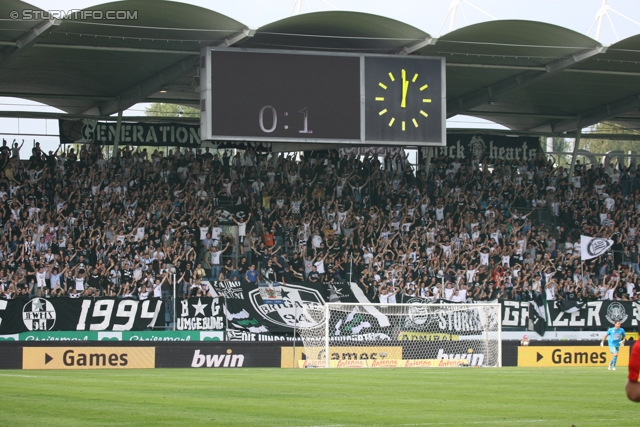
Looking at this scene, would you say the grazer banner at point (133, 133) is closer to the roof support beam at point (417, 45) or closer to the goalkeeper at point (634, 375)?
the roof support beam at point (417, 45)

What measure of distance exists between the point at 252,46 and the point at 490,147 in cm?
1607

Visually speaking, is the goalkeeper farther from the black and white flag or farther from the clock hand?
the black and white flag

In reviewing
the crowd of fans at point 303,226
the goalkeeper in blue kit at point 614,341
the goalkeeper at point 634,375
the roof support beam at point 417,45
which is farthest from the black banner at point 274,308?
the goalkeeper at point 634,375

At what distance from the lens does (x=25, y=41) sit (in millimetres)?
28656

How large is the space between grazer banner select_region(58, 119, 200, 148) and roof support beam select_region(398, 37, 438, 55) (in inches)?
462

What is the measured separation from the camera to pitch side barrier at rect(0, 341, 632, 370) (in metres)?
25.6

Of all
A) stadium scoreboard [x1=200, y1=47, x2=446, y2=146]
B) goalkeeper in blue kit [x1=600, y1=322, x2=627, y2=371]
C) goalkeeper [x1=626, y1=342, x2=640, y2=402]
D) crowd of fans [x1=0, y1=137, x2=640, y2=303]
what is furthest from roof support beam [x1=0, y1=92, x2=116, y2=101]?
goalkeeper [x1=626, y1=342, x2=640, y2=402]

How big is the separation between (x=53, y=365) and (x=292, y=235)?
11.5 m

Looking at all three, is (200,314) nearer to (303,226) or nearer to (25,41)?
(303,226)

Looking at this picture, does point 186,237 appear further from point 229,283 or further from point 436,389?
point 436,389

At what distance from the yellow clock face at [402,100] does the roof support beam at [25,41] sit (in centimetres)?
938

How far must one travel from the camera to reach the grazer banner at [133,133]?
37875 millimetres

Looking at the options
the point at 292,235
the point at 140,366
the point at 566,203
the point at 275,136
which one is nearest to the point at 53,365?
the point at 140,366

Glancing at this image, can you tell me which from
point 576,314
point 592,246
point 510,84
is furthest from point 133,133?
point 576,314
